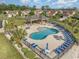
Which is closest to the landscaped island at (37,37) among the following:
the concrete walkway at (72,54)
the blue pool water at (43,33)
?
the blue pool water at (43,33)

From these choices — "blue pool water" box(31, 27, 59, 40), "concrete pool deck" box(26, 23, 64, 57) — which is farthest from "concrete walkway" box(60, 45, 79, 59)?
"blue pool water" box(31, 27, 59, 40)

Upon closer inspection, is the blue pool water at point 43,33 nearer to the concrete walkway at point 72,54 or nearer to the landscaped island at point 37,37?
the landscaped island at point 37,37

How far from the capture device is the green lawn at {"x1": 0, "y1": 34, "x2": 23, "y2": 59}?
86.9 ft

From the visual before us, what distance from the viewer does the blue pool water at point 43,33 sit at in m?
38.6

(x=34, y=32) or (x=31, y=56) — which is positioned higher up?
(x=31, y=56)

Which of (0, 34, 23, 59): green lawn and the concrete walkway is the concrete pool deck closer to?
the concrete walkway

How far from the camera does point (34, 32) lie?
42.1 m

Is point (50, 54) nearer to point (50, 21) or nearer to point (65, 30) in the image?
point (65, 30)

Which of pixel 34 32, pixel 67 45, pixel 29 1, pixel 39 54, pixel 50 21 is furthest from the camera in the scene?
pixel 29 1

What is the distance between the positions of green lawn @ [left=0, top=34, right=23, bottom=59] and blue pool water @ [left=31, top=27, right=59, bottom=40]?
717 centimetres

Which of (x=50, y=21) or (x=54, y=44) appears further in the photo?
(x=50, y=21)

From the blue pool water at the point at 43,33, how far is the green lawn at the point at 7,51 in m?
7.17

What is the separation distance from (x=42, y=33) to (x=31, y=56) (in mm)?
16958

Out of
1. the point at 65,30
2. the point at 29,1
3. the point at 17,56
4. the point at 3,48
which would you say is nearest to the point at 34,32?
the point at 65,30
